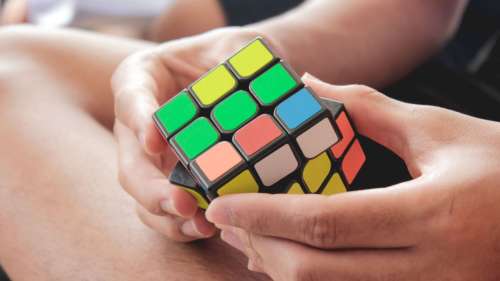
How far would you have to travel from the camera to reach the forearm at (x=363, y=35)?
3.26ft

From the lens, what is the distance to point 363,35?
3.43 feet

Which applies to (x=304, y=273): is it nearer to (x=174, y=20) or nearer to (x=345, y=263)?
(x=345, y=263)

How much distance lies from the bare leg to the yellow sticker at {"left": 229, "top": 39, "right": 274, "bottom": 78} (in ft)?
0.73

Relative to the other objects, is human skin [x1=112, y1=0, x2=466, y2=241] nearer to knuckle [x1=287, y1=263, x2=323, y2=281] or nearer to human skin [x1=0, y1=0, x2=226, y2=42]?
knuckle [x1=287, y1=263, x2=323, y2=281]

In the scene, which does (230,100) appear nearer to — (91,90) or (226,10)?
(91,90)

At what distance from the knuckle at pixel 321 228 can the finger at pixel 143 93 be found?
0.68 ft

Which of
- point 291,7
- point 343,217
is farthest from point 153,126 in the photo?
point 291,7

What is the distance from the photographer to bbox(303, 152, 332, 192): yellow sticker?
564 millimetres

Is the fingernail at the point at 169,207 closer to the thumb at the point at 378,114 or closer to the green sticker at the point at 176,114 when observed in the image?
the green sticker at the point at 176,114

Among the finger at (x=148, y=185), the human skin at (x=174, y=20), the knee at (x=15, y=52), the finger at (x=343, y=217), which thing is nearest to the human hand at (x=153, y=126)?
the finger at (x=148, y=185)

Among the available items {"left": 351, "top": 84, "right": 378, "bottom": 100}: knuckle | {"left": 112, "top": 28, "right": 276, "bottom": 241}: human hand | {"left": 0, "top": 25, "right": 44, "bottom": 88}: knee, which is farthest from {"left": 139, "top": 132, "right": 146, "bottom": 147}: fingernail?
{"left": 0, "top": 25, "right": 44, "bottom": 88}: knee

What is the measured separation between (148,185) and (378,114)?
246mm

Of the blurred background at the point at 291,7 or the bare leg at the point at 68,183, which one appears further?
the blurred background at the point at 291,7

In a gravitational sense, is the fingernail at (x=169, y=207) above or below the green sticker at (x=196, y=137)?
below
